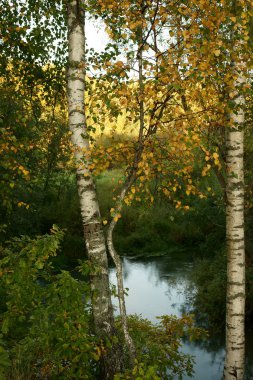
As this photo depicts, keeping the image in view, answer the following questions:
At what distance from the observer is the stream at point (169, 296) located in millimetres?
11312

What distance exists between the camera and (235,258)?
21.3 ft

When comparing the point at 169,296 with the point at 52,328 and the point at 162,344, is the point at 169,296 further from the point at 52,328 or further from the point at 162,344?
the point at 52,328

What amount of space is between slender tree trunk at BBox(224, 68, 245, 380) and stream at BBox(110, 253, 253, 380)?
174 inches

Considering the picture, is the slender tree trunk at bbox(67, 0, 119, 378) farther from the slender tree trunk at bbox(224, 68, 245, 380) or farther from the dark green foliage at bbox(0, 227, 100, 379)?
the slender tree trunk at bbox(224, 68, 245, 380)

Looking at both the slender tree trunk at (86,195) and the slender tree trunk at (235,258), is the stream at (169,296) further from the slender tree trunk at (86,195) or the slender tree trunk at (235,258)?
the slender tree trunk at (86,195)

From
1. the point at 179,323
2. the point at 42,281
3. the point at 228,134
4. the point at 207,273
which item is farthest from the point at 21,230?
the point at 228,134

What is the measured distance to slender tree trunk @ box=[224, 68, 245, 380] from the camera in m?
6.43

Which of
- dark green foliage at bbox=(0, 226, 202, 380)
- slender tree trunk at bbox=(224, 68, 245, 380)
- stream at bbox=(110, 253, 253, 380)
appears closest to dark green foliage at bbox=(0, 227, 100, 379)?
dark green foliage at bbox=(0, 226, 202, 380)

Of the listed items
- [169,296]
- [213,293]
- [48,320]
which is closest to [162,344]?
[48,320]

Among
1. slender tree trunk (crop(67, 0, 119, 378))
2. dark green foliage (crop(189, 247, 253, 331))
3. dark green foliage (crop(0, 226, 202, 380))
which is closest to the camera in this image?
dark green foliage (crop(0, 226, 202, 380))

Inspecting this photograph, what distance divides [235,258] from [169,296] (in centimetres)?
967

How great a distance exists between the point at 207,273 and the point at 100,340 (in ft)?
26.8

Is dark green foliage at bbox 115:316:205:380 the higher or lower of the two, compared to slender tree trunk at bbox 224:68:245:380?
lower

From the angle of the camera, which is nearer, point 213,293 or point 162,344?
point 162,344
